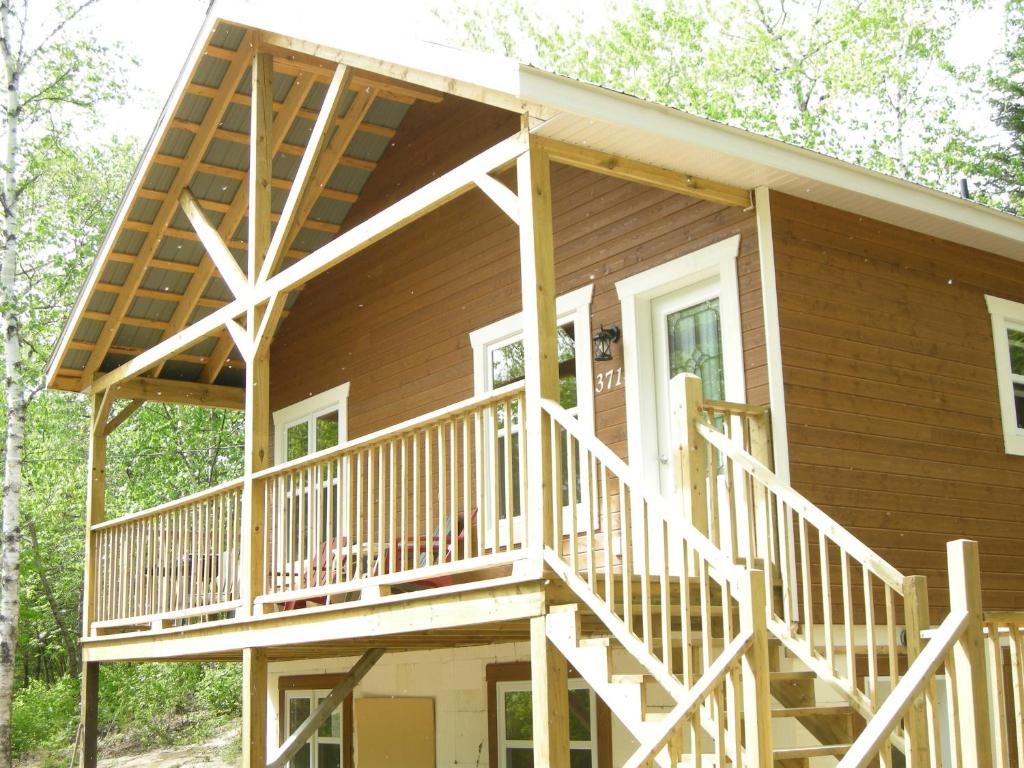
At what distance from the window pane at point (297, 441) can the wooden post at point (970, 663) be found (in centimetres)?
999

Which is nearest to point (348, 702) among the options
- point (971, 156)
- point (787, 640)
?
point (787, 640)

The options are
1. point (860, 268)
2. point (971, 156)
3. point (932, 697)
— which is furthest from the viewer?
point (971, 156)

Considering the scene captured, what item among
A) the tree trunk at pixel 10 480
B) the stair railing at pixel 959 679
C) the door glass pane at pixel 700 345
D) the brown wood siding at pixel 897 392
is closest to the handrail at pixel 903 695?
the stair railing at pixel 959 679

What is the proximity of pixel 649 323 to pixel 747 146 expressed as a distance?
79.1 inches

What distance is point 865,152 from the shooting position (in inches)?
1068

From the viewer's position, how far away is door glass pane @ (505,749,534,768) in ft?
33.9

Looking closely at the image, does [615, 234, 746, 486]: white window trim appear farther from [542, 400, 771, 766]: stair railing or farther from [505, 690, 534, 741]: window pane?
[505, 690, 534, 741]: window pane

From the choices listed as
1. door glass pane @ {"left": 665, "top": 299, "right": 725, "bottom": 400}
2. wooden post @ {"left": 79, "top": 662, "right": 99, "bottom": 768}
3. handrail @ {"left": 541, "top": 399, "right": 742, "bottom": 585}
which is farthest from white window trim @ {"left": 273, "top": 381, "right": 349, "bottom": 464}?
handrail @ {"left": 541, "top": 399, "right": 742, "bottom": 585}

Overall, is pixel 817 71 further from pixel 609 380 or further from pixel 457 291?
pixel 609 380

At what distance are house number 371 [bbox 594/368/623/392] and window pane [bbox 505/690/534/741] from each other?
9.11ft

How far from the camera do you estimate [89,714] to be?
12.0 m

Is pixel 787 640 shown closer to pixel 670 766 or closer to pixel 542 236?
pixel 670 766

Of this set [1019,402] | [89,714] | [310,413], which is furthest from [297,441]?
[1019,402]

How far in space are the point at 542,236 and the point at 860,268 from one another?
9.37 ft
